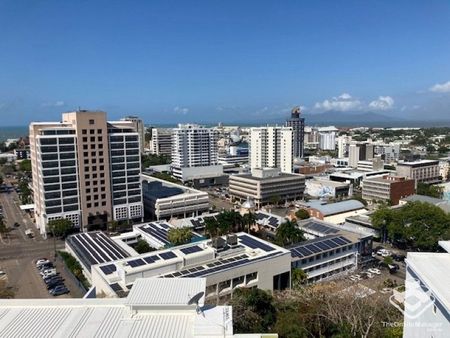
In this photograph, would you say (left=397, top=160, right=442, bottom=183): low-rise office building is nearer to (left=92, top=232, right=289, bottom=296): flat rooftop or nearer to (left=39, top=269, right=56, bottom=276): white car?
(left=92, top=232, right=289, bottom=296): flat rooftop

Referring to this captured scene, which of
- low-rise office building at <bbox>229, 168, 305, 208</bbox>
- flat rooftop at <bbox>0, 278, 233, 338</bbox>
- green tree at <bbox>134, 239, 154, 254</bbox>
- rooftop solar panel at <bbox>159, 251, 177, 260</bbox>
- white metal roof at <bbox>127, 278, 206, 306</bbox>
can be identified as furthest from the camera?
low-rise office building at <bbox>229, 168, 305, 208</bbox>

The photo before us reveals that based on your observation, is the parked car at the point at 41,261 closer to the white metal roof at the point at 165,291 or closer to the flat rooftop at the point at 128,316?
the flat rooftop at the point at 128,316

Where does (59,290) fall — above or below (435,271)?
below

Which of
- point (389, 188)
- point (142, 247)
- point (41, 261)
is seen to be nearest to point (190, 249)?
point (142, 247)

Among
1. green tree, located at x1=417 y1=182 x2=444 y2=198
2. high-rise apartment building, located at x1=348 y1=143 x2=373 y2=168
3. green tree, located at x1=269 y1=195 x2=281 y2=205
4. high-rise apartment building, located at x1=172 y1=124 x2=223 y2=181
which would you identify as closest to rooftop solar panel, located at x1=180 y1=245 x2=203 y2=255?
green tree, located at x1=269 y1=195 x2=281 y2=205

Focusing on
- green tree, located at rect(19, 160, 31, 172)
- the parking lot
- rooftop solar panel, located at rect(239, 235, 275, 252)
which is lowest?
the parking lot

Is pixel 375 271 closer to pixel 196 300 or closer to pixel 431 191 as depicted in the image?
pixel 196 300

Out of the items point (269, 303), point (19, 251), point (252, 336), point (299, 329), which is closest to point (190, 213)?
point (19, 251)
